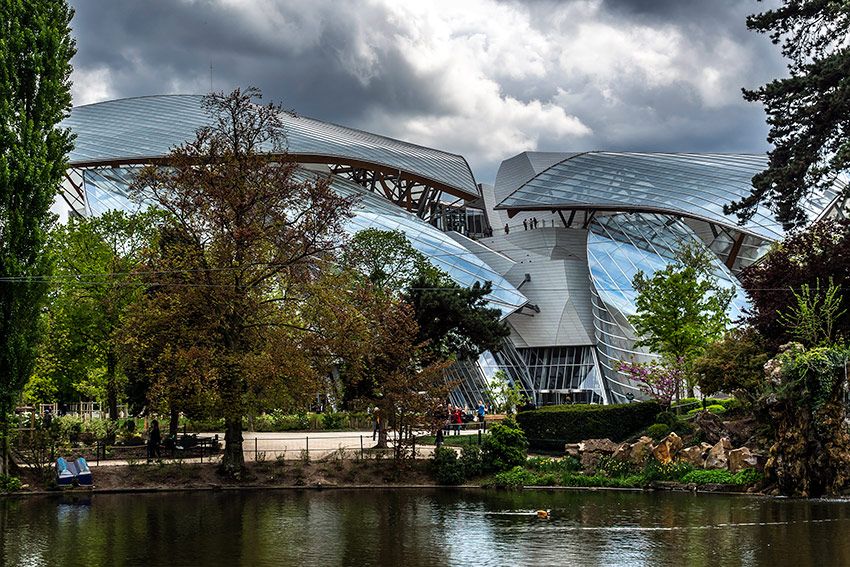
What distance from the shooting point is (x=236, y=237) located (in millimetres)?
28406

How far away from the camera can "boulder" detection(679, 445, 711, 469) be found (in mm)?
27141

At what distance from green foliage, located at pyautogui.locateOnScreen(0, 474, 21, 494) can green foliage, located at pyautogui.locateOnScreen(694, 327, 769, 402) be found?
21.3m

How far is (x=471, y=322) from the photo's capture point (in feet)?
141

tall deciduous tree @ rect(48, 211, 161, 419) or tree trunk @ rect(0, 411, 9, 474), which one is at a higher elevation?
tall deciduous tree @ rect(48, 211, 161, 419)

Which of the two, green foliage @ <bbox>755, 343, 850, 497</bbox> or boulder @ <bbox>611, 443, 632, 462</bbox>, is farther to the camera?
boulder @ <bbox>611, 443, 632, 462</bbox>

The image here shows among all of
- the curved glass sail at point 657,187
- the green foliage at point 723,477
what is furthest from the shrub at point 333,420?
the green foliage at point 723,477

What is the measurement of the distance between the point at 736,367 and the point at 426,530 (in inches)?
595

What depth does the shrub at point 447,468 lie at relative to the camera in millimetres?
29375

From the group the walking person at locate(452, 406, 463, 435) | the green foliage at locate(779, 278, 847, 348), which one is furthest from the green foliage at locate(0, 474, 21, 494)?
the green foliage at locate(779, 278, 847, 348)

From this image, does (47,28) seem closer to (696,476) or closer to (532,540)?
(532,540)

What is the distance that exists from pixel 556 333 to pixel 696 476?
3544cm

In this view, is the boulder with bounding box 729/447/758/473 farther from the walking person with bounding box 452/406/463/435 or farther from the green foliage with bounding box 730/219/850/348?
the walking person with bounding box 452/406/463/435

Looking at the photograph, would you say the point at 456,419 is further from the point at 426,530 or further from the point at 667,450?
the point at 426,530

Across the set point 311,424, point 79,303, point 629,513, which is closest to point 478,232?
point 311,424
